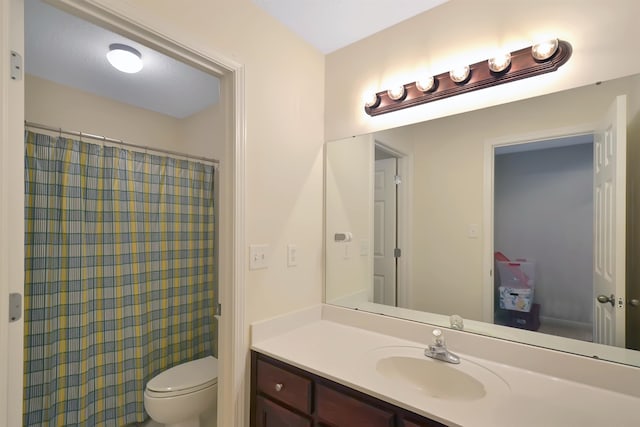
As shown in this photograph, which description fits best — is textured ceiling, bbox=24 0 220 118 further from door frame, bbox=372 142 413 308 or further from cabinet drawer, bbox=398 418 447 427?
cabinet drawer, bbox=398 418 447 427

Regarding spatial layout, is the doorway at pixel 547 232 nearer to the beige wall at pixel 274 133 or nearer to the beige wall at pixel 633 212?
the beige wall at pixel 633 212

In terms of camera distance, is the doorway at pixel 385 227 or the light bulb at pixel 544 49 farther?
the doorway at pixel 385 227

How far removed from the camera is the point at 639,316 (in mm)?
997

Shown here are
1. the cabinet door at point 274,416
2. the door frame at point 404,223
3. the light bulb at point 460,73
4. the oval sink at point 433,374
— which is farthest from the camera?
the door frame at point 404,223

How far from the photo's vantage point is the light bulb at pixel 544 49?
108 centimetres

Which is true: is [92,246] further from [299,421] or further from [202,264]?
[299,421]

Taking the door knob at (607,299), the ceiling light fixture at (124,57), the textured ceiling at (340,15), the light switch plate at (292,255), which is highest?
the textured ceiling at (340,15)

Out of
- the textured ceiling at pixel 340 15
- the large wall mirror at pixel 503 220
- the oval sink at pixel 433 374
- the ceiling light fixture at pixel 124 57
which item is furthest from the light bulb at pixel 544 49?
the ceiling light fixture at pixel 124 57

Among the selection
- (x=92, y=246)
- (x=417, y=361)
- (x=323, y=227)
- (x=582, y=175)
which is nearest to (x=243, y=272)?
(x=323, y=227)

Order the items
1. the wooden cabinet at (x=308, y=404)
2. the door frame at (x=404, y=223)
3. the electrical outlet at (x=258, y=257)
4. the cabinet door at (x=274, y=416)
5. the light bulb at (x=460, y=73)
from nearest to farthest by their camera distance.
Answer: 1. the wooden cabinet at (x=308, y=404)
2. the cabinet door at (x=274, y=416)
3. the light bulb at (x=460, y=73)
4. the electrical outlet at (x=258, y=257)
5. the door frame at (x=404, y=223)

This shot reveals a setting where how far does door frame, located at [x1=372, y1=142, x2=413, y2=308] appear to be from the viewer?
60.9 inches


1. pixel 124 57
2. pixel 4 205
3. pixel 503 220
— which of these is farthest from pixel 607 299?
pixel 124 57

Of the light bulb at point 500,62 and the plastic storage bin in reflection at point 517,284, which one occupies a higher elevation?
the light bulb at point 500,62

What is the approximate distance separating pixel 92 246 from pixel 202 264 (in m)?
0.74
